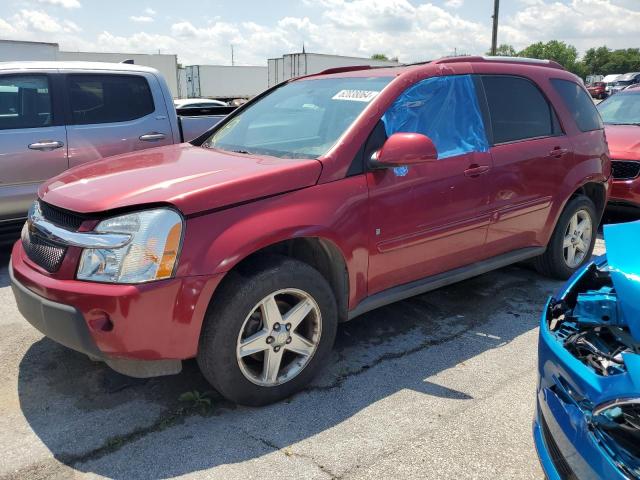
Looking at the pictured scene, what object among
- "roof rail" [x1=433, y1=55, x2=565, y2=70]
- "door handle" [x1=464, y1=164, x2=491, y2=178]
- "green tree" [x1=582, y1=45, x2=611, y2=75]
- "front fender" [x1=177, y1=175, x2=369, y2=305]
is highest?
"green tree" [x1=582, y1=45, x2=611, y2=75]

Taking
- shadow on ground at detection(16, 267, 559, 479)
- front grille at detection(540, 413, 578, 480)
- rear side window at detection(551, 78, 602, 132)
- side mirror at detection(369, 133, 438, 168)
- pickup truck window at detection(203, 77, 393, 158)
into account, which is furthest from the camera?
rear side window at detection(551, 78, 602, 132)

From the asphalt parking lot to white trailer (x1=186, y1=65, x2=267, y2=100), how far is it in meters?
28.8

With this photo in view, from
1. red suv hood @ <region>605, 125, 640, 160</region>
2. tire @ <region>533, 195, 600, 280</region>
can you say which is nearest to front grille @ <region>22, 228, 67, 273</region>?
tire @ <region>533, 195, 600, 280</region>

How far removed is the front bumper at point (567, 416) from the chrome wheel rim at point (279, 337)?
4.00ft

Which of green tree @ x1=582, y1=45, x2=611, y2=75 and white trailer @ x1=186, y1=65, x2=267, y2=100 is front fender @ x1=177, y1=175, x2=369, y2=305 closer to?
white trailer @ x1=186, y1=65, x2=267, y2=100

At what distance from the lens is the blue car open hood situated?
192cm

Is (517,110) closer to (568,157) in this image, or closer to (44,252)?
(568,157)

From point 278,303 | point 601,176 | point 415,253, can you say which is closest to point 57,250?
point 278,303

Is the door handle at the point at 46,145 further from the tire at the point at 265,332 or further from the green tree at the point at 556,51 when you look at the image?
the green tree at the point at 556,51

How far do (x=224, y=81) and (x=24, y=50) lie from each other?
55.1 ft

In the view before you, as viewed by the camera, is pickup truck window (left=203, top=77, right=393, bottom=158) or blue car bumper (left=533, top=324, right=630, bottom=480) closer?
blue car bumper (left=533, top=324, right=630, bottom=480)

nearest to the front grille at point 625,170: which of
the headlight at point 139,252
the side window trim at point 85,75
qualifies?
the side window trim at point 85,75

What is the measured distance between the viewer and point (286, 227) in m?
2.83

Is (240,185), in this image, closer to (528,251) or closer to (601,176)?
(528,251)
